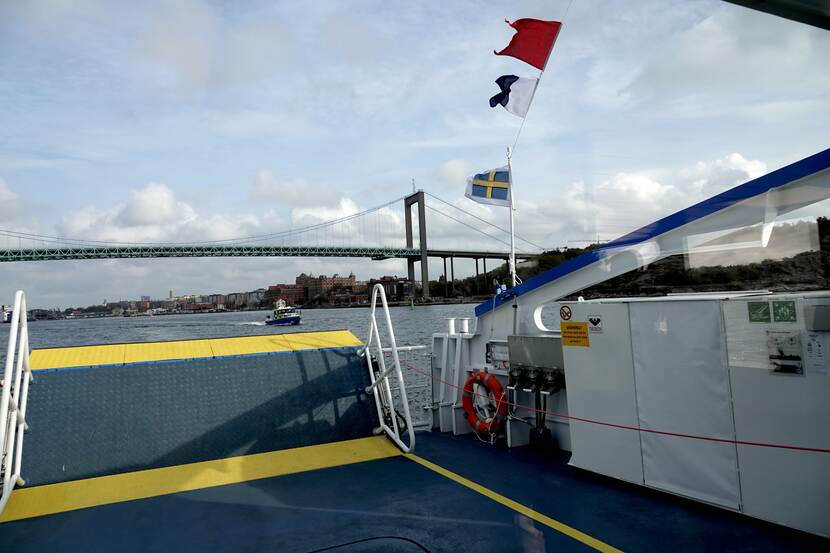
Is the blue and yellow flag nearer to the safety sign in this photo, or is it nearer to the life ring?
the life ring

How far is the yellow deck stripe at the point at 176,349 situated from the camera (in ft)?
17.8

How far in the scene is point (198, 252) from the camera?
152 ft

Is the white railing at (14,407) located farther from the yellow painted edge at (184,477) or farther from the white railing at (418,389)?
the white railing at (418,389)

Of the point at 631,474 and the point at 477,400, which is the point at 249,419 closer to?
the point at 477,400

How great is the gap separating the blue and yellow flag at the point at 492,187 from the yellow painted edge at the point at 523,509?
12.3 ft

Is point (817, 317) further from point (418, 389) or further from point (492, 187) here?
point (418, 389)

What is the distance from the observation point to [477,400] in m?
5.89

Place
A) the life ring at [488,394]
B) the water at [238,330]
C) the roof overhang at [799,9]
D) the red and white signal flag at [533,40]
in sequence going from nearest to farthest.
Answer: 1. the roof overhang at [799,9]
2. the life ring at [488,394]
3. the red and white signal flag at [533,40]
4. the water at [238,330]

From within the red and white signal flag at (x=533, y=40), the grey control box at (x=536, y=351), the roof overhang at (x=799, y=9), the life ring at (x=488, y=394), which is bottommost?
the life ring at (x=488, y=394)

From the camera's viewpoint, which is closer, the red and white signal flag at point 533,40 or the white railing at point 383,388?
the white railing at point 383,388

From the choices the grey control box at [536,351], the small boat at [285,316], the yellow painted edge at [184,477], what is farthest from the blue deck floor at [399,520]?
the small boat at [285,316]

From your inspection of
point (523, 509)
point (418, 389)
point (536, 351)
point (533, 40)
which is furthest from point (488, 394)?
point (418, 389)

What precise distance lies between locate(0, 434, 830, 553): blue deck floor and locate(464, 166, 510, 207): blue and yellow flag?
12.6ft

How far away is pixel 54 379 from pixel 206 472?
5.66 feet
